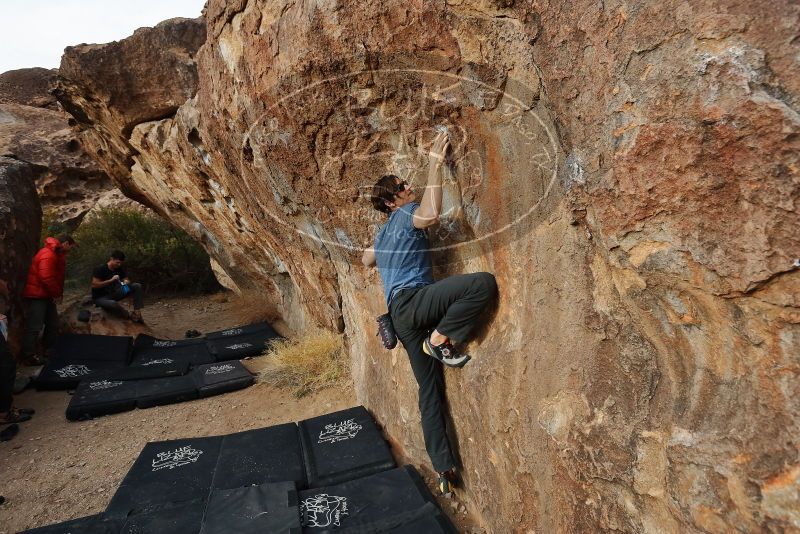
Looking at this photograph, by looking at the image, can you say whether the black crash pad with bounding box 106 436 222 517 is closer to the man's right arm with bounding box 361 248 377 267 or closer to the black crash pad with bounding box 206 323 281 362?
the man's right arm with bounding box 361 248 377 267

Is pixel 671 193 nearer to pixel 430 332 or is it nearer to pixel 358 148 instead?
pixel 430 332

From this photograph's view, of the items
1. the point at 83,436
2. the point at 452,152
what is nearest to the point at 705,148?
the point at 452,152

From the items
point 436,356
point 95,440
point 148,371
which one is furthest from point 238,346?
point 436,356

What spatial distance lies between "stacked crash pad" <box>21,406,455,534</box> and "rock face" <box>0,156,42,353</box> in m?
3.43

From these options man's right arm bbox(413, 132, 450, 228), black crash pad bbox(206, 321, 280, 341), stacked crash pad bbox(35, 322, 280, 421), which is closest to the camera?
man's right arm bbox(413, 132, 450, 228)

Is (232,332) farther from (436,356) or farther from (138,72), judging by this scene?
(436,356)

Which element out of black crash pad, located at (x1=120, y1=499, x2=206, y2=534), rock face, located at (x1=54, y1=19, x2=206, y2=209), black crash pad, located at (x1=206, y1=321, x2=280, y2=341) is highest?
rock face, located at (x1=54, y1=19, x2=206, y2=209)

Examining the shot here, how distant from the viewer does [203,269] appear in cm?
991

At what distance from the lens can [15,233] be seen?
19.9ft

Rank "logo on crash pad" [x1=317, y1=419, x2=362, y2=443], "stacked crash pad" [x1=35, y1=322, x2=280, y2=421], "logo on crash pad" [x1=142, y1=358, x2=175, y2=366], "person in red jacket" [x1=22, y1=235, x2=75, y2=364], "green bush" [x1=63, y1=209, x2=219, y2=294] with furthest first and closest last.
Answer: "green bush" [x1=63, y1=209, x2=219, y2=294] < "person in red jacket" [x1=22, y1=235, x2=75, y2=364] < "logo on crash pad" [x1=142, y1=358, x2=175, y2=366] < "stacked crash pad" [x1=35, y1=322, x2=280, y2=421] < "logo on crash pad" [x1=317, y1=419, x2=362, y2=443]

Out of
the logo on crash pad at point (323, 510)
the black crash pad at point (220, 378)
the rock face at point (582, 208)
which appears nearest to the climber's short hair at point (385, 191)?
the rock face at point (582, 208)

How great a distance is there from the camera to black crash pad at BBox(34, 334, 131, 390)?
197 inches

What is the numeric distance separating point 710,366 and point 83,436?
456 centimetres

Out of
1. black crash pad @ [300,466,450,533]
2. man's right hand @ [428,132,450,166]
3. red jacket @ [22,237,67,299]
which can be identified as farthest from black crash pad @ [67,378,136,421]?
man's right hand @ [428,132,450,166]
